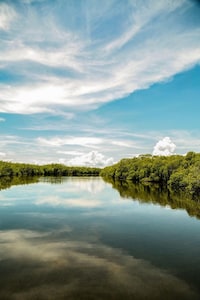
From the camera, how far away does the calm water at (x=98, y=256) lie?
29.2ft

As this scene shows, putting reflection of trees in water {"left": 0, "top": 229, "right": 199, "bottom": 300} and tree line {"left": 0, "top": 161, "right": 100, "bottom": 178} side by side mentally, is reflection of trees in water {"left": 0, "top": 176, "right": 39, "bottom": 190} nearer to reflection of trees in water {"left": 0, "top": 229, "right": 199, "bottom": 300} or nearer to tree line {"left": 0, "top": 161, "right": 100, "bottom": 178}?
tree line {"left": 0, "top": 161, "right": 100, "bottom": 178}

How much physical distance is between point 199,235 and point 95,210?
10199mm

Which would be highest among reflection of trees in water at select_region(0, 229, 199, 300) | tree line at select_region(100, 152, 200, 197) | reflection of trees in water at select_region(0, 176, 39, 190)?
tree line at select_region(100, 152, 200, 197)

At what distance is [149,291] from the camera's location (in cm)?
884

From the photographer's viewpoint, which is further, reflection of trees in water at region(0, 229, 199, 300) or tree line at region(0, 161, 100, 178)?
tree line at region(0, 161, 100, 178)

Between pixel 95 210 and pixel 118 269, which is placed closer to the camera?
pixel 118 269

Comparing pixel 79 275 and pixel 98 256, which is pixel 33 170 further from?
pixel 79 275

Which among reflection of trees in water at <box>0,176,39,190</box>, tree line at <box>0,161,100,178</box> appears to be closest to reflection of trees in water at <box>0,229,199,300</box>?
reflection of trees in water at <box>0,176,39,190</box>

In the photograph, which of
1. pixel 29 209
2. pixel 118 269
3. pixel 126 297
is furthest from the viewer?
pixel 29 209

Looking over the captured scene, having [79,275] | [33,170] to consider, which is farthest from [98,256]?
[33,170]

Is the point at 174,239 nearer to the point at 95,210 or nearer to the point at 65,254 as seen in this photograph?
the point at 65,254

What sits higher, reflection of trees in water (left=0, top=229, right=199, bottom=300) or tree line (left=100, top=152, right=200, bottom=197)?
tree line (left=100, top=152, right=200, bottom=197)

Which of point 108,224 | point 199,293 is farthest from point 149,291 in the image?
point 108,224

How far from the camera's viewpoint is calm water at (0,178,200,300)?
8898 mm
